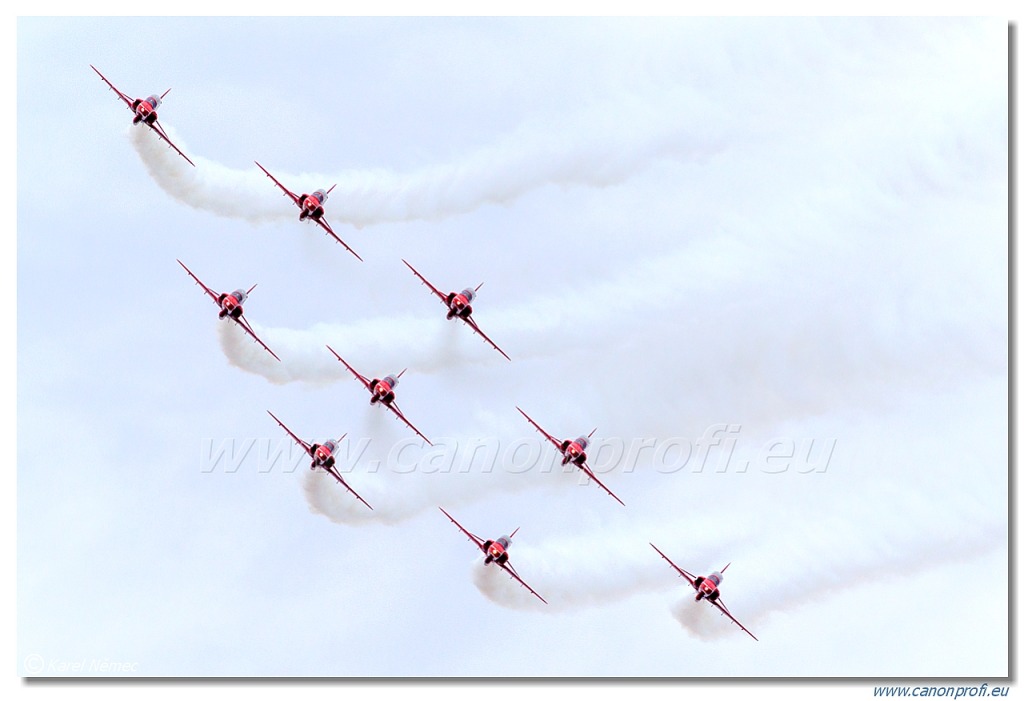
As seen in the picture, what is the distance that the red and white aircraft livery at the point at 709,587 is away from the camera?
308 ft

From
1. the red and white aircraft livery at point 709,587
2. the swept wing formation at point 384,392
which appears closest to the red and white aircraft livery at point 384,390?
the swept wing formation at point 384,392

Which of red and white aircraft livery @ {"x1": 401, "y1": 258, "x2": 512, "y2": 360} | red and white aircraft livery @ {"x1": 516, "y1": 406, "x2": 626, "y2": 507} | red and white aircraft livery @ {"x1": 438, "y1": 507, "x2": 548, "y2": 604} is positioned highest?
red and white aircraft livery @ {"x1": 401, "y1": 258, "x2": 512, "y2": 360}

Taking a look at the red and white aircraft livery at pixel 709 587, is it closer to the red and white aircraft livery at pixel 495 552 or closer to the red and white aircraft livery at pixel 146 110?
the red and white aircraft livery at pixel 495 552

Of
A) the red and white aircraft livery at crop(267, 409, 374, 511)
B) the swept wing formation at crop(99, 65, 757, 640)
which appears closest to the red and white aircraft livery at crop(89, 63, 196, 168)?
the swept wing formation at crop(99, 65, 757, 640)

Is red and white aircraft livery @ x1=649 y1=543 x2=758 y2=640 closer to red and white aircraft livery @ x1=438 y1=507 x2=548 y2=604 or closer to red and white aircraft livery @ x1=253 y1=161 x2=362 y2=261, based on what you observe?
red and white aircraft livery @ x1=438 y1=507 x2=548 y2=604

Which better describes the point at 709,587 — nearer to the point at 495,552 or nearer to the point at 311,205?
the point at 495,552

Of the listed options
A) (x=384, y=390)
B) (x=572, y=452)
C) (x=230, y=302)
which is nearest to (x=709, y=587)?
(x=572, y=452)

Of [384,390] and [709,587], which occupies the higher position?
[384,390]

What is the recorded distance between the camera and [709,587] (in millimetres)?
93875

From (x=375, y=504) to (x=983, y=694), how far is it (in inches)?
1233

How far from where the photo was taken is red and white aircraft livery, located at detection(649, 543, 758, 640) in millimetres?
93875

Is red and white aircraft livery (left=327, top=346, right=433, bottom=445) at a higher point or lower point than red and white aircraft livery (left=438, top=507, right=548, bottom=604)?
higher

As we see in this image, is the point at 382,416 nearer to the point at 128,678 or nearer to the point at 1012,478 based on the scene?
the point at 128,678

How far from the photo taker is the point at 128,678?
294 ft
